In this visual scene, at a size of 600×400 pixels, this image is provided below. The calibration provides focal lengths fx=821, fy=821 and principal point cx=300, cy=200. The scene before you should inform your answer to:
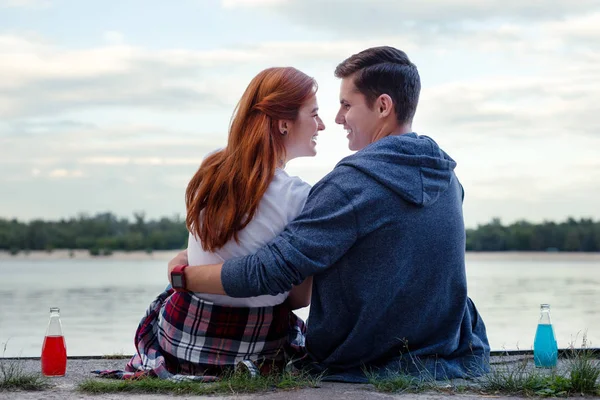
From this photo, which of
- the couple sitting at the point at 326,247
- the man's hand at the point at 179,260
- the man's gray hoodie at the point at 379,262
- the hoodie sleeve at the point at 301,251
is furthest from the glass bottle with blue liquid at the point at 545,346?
the man's hand at the point at 179,260

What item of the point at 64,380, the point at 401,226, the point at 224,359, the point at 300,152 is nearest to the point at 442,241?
the point at 401,226

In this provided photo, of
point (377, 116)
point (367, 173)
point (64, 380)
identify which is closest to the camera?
point (367, 173)

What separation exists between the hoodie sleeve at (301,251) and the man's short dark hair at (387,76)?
18.2 inches

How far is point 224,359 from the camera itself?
10.7 feet

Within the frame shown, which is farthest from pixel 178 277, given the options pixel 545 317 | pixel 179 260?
pixel 545 317

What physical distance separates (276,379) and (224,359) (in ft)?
0.83

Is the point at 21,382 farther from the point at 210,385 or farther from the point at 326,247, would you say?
the point at 326,247

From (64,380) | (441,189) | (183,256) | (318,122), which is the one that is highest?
(318,122)

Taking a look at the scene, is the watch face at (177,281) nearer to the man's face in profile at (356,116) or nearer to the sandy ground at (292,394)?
the sandy ground at (292,394)

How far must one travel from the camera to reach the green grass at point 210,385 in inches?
119

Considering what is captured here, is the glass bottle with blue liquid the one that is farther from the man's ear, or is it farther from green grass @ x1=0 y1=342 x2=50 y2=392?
green grass @ x1=0 y1=342 x2=50 y2=392

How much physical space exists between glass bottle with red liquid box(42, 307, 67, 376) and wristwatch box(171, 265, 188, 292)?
0.81 meters

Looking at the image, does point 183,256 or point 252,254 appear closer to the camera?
point 252,254

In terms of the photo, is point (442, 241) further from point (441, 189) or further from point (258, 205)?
point (258, 205)
